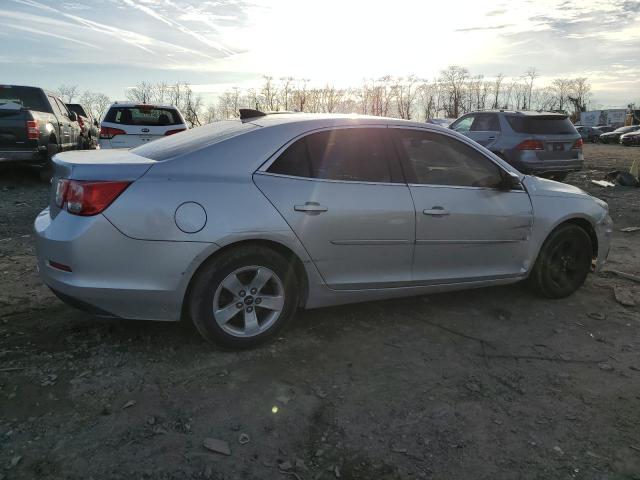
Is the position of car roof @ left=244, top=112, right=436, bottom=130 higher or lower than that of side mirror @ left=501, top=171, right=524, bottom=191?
higher

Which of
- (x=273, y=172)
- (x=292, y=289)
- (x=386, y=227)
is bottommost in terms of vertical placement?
(x=292, y=289)

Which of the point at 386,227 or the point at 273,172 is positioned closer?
the point at 273,172

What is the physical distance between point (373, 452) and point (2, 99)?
10.9 m

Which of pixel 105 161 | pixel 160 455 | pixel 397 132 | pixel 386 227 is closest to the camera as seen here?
pixel 160 455

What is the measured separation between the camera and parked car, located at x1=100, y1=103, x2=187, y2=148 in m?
9.78

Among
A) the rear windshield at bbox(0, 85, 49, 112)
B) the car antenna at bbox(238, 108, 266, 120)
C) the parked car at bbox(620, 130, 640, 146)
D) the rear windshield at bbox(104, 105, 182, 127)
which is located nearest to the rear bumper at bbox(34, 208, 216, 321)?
the car antenna at bbox(238, 108, 266, 120)

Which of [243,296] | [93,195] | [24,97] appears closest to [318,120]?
[243,296]

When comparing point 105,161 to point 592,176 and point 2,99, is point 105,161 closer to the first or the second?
point 2,99

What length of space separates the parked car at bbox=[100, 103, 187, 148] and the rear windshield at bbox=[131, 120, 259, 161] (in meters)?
6.18

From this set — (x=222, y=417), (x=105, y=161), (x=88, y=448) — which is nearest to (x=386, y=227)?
(x=222, y=417)

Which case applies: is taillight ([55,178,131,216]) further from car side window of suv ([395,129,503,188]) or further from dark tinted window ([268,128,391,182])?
car side window of suv ([395,129,503,188])

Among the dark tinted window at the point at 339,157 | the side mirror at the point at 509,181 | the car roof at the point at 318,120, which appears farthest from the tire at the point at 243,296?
the side mirror at the point at 509,181

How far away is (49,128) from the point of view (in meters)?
10.8

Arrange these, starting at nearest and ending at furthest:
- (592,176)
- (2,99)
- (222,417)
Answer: (222,417) → (2,99) → (592,176)
